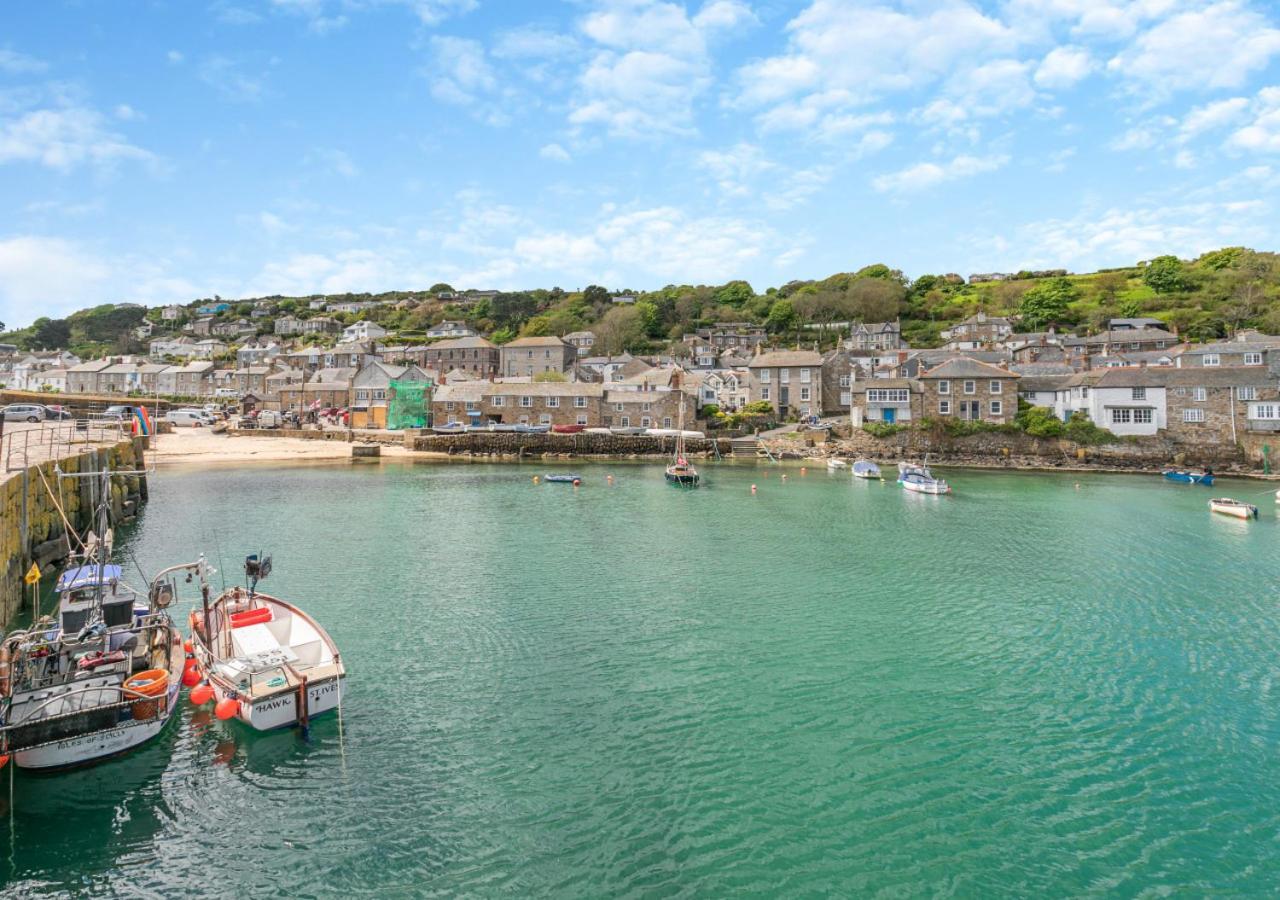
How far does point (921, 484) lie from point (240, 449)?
200ft

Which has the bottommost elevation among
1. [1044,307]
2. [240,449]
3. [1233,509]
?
[1233,509]

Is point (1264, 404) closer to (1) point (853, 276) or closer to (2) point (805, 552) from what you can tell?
(2) point (805, 552)

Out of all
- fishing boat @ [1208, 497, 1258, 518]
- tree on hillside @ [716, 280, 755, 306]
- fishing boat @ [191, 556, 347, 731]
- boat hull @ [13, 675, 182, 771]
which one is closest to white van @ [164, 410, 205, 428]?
fishing boat @ [191, 556, 347, 731]

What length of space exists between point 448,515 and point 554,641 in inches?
791

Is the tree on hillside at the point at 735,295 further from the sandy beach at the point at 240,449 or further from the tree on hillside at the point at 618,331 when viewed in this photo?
the sandy beach at the point at 240,449

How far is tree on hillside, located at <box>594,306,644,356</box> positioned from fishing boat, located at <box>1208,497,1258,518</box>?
91249 mm

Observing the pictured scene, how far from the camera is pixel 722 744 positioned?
43.7 feet

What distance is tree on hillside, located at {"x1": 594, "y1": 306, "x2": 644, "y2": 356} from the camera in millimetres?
122375

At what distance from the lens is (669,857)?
10125mm

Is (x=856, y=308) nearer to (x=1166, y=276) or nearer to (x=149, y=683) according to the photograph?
(x=1166, y=276)

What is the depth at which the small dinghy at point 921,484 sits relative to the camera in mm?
46312

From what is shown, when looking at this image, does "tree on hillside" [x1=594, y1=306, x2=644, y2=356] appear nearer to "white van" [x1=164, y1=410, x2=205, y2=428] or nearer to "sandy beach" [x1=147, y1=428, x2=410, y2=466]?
"sandy beach" [x1=147, y1=428, x2=410, y2=466]

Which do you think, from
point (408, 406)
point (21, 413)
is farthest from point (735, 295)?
point (21, 413)

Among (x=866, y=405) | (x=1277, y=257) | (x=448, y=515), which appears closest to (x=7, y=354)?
(x=448, y=515)
